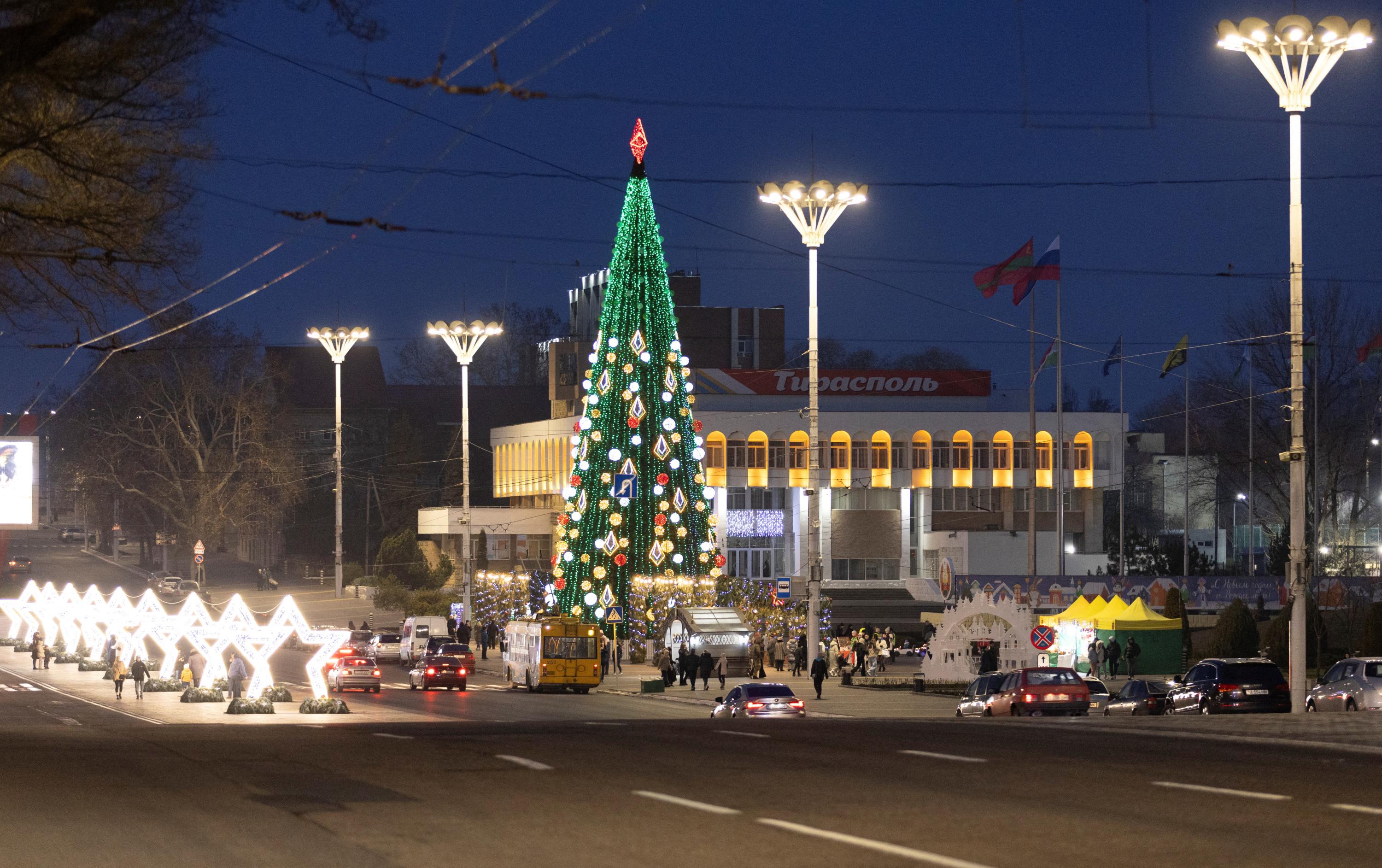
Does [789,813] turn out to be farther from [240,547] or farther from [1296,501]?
→ [240,547]

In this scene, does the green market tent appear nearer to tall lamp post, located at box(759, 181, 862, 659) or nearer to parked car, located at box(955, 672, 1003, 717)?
tall lamp post, located at box(759, 181, 862, 659)

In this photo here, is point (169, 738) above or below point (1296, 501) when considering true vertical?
below

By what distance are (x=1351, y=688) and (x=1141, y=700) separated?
4174mm

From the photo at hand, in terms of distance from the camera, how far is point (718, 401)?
89938 mm

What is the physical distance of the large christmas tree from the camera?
2084 inches

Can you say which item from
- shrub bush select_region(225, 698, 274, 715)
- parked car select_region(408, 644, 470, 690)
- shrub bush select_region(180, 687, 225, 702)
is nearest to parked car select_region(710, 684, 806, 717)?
shrub bush select_region(225, 698, 274, 715)

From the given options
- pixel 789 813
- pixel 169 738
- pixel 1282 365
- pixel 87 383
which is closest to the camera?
pixel 789 813

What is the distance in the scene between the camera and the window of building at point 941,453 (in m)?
89.1

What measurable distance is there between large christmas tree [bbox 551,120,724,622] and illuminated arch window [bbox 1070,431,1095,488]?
4109cm

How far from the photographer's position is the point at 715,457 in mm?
87750

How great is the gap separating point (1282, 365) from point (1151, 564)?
21.4 m

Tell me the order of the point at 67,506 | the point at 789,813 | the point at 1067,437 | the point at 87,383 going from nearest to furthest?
1. the point at 789,813
2. the point at 1067,437
3. the point at 87,383
4. the point at 67,506

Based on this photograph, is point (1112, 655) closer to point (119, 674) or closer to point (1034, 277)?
point (1034, 277)

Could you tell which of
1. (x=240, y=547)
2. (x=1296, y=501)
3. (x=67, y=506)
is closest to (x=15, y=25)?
(x=1296, y=501)
